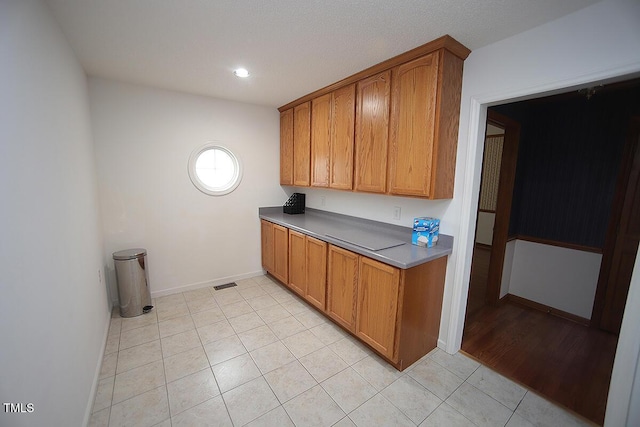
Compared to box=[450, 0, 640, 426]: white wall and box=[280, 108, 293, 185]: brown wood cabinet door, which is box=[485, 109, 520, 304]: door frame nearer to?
box=[450, 0, 640, 426]: white wall

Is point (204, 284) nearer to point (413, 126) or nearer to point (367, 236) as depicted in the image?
point (367, 236)

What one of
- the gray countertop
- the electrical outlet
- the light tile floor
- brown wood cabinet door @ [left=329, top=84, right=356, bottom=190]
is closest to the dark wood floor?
the light tile floor

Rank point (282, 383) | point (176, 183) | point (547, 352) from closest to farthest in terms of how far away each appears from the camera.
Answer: point (282, 383) → point (547, 352) → point (176, 183)

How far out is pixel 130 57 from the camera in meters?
2.15

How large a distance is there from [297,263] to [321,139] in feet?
4.76

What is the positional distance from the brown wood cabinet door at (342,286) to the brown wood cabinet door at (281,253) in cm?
84

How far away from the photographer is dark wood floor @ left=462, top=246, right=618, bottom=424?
71.3 inches

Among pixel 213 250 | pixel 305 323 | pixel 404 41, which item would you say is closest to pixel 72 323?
pixel 305 323

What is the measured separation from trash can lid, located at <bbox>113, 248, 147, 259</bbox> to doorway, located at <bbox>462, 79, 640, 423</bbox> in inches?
129

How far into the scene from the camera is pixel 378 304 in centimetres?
202

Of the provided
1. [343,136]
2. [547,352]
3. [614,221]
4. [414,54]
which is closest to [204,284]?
[343,136]

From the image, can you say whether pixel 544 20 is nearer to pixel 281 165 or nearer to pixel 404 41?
pixel 404 41

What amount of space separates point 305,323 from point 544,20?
2.92 m

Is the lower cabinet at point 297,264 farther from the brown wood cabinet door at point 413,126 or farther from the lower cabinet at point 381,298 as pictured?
the brown wood cabinet door at point 413,126
